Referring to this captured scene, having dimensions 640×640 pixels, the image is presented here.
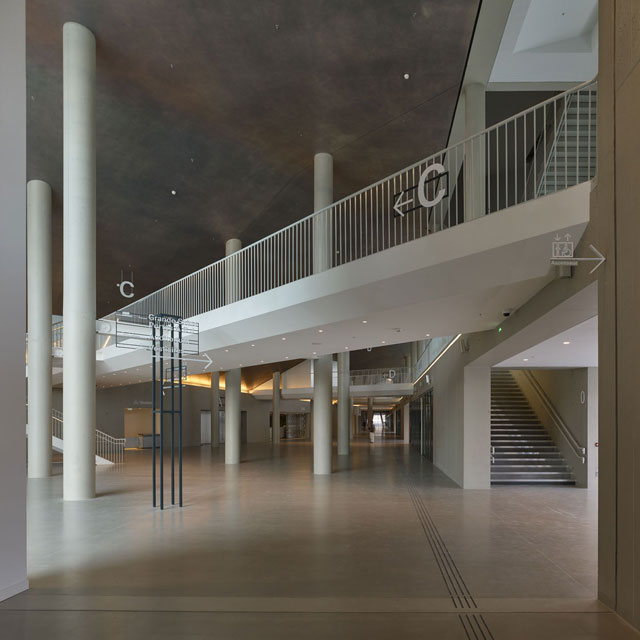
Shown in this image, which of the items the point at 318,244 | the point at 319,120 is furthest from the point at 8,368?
the point at 319,120

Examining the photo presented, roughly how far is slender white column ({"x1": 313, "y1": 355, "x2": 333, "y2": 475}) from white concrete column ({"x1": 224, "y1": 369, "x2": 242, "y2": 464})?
466 cm

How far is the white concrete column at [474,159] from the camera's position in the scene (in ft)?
31.1

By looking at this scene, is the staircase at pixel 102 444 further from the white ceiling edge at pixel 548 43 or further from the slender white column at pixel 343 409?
the white ceiling edge at pixel 548 43

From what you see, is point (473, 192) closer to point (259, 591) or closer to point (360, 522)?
point (360, 522)

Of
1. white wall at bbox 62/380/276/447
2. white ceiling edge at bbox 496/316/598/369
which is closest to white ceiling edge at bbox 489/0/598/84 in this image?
white ceiling edge at bbox 496/316/598/369

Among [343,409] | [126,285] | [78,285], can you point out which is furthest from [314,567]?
[126,285]

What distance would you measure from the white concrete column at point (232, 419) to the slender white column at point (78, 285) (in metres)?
8.89

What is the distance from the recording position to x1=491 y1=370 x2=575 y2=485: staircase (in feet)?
49.6

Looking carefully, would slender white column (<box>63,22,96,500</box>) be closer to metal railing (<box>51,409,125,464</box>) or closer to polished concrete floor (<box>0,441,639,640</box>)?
polished concrete floor (<box>0,441,639,640</box>)

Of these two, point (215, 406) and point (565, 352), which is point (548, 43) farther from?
point (215, 406)

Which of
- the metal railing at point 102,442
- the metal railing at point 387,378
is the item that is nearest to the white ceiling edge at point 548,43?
the metal railing at point 102,442

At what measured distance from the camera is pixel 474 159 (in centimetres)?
1005

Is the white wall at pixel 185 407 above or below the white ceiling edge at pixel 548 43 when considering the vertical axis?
below

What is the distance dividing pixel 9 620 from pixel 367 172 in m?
14.6
